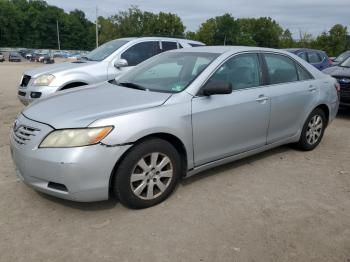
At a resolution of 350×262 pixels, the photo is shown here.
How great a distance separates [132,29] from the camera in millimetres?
73688

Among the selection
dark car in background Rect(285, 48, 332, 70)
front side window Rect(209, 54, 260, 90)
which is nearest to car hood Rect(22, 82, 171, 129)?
front side window Rect(209, 54, 260, 90)

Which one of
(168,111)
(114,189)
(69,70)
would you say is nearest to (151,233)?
(114,189)

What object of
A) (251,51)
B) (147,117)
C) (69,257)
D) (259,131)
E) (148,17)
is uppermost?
(148,17)

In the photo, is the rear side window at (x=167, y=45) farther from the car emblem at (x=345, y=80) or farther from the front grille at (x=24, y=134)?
the front grille at (x=24, y=134)

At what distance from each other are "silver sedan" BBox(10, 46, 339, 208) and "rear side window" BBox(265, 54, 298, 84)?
1 centimetres

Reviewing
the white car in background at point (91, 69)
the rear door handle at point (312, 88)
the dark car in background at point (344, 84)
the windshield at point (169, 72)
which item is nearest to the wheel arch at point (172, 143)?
the windshield at point (169, 72)

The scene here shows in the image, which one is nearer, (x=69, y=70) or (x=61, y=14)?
(x=69, y=70)

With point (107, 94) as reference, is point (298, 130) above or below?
below

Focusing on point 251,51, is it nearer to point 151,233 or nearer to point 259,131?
point 259,131

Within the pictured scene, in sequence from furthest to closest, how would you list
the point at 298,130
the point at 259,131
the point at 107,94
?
the point at 298,130
the point at 259,131
the point at 107,94

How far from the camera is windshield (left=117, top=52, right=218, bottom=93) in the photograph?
4.17 meters

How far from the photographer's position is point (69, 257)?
9.67 feet

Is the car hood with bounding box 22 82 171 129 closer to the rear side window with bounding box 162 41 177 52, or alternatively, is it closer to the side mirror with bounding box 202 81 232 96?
the side mirror with bounding box 202 81 232 96

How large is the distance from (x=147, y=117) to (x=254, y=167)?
201 cm
